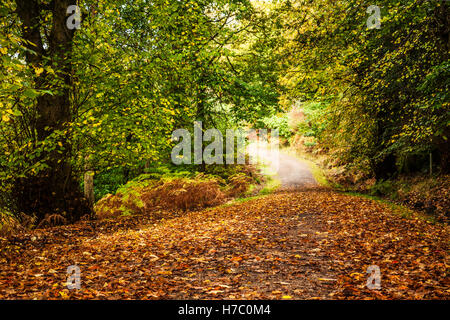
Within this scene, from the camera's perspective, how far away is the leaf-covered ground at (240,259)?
345 centimetres

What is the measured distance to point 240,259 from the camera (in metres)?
4.65

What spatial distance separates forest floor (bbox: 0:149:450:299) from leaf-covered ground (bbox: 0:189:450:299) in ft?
0.05

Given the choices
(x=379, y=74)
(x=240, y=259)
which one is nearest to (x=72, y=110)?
(x=240, y=259)

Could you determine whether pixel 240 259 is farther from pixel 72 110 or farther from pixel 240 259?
pixel 72 110

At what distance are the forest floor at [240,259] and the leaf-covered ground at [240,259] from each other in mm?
15

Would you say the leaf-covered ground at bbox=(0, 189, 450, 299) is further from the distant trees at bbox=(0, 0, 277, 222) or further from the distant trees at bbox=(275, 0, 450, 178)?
the distant trees at bbox=(275, 0, 450, 178)

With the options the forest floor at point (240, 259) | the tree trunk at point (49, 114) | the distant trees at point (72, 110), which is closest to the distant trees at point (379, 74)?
the forest floor at point (240, 259)

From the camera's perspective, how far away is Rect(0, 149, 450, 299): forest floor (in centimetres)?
345

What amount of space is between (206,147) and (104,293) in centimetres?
1166

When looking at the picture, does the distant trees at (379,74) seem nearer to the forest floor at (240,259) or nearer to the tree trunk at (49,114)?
the forest floor at (240,259)
